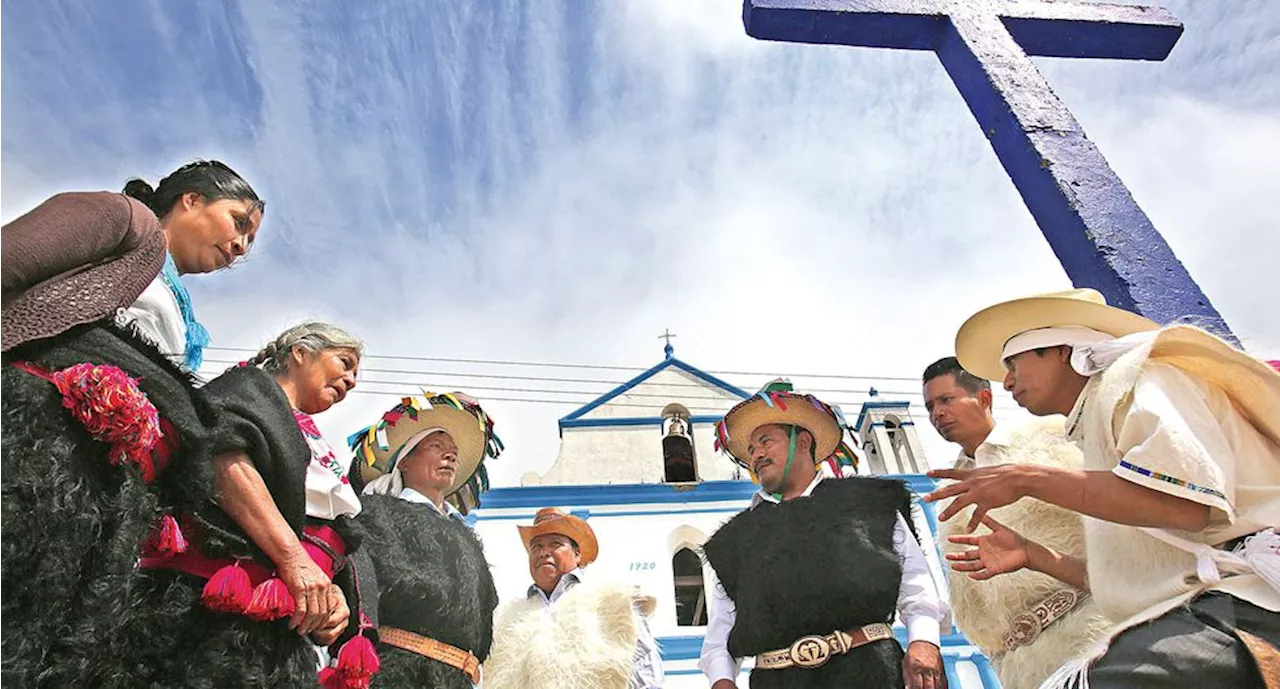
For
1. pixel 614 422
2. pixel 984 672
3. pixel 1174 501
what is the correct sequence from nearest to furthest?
1. pixel 1174 501
2. pixel 984 672
3. pixel 614 422

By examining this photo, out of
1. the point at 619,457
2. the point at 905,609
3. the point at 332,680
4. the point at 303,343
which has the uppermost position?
the point at 619,457

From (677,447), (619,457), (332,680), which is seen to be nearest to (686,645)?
(619,457)

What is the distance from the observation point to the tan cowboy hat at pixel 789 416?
4258 mm

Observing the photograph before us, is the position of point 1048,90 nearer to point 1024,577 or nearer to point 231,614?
point 1024,577

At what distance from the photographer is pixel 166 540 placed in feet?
5.92

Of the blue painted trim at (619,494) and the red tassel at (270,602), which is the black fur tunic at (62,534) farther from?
the blue painted trim at (619,494)

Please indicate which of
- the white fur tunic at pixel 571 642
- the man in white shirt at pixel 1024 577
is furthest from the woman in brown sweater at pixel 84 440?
the white fur tunic at pixel 571 642

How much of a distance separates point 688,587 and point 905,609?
36.0 feet

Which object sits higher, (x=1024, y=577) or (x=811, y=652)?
(x=1024, y=577)

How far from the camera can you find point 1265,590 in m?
1.62

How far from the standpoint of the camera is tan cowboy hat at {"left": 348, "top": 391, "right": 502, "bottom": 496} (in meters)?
4.36

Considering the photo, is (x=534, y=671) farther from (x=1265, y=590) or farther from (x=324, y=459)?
(x=1265, y=590)

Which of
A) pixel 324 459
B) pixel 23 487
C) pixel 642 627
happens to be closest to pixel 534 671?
pixel 642 627

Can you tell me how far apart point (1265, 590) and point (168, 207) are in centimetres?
306
